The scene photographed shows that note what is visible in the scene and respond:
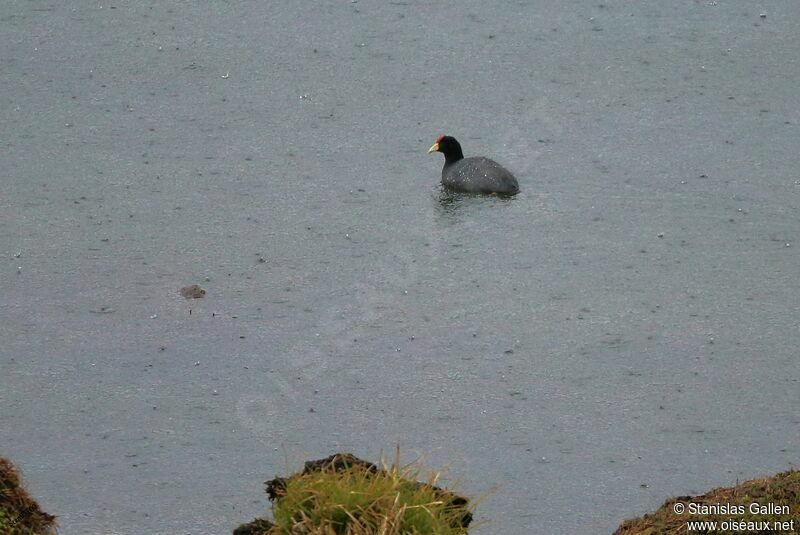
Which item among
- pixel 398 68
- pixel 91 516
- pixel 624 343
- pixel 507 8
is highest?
pixel 507 8

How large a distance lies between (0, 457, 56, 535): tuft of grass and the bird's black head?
372 cm

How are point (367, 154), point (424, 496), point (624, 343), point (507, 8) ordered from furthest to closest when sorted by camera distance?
1. point (507, 8)
2. point (367, 154)
3. point (624, 343)
4. point (424, 496)

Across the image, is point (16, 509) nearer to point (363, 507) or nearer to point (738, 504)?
point (363, 507)

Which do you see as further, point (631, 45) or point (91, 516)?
point (631, 45)

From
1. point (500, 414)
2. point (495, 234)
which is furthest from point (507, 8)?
point (500, 414)

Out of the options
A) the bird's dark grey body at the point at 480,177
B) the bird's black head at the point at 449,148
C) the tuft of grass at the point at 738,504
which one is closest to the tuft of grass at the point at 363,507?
the tuft of grass at the point at 738,504

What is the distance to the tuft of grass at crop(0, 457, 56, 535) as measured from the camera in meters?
3.88

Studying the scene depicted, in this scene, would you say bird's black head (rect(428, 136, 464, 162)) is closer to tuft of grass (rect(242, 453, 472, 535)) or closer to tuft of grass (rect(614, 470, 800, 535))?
tuft of grass (rect(614, 470, 800, 535))

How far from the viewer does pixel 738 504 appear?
13.1 feet

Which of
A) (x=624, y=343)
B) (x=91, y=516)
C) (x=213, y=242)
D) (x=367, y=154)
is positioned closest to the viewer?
(x=91, y=516)

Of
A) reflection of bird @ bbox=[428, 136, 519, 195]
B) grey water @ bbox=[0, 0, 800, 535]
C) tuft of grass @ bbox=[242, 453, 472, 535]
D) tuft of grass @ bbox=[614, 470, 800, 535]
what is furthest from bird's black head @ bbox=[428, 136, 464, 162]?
tuft of grass @ bbox=[242, 453, 472, 535]

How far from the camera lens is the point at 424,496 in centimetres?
375

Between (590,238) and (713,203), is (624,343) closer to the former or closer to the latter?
(590,238)

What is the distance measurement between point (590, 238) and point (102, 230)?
2.28 metres
